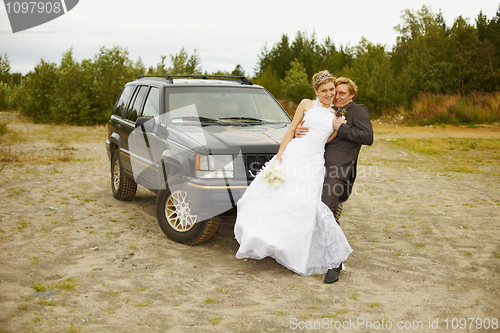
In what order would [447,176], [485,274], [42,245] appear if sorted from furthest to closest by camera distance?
[447,176] → [42,245] → [485,274]

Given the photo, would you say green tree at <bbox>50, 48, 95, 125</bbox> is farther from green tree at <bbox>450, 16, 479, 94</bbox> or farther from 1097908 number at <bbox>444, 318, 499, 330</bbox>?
1097908 number at <bbox>444, 318, 499, 330</bbox>

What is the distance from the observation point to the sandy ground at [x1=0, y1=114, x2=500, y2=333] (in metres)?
3.66

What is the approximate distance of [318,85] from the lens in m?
4.86

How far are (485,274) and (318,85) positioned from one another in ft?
9.01

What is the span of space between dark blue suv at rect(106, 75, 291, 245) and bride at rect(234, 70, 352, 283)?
0.32 m

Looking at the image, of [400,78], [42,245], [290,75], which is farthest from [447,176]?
[290,75]

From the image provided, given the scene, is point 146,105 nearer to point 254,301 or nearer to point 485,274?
point 254,301

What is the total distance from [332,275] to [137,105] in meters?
4.25

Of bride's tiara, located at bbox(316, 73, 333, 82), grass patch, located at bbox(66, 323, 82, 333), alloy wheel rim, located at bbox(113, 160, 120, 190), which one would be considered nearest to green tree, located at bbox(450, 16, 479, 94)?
alloy wheel rim, located at bbox(113, 160, 120, 190)

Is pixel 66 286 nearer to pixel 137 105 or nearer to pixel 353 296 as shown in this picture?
pixel 353 296

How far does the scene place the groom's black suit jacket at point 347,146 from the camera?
4688 mm

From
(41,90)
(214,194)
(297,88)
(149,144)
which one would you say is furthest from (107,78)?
(214,194)

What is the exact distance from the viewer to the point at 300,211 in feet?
15.1

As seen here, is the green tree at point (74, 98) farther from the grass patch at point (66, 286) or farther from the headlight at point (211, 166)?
the grass patch at point (66, 286)
